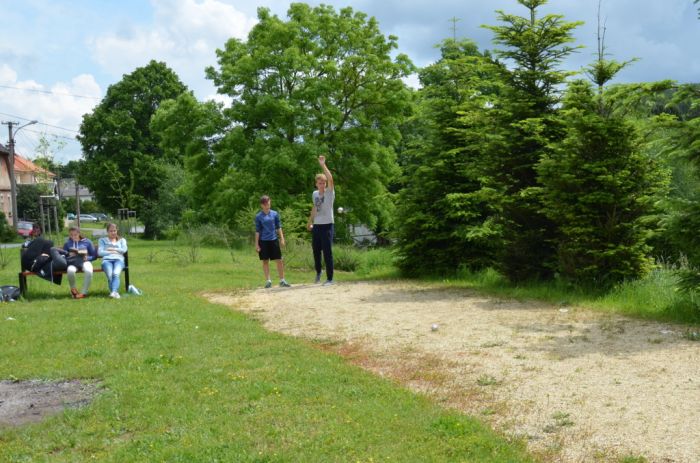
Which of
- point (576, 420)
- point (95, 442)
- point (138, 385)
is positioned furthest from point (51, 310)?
point (576, 420)

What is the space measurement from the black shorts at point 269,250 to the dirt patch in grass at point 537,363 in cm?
275

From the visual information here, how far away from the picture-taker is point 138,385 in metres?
5.93

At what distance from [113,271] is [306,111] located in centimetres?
2112

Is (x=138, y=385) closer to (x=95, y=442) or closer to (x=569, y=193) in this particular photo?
(x=95, y=442)

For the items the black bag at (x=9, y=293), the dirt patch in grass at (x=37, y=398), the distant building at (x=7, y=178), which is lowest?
the dirt patch in grass at (x=37, y=398)

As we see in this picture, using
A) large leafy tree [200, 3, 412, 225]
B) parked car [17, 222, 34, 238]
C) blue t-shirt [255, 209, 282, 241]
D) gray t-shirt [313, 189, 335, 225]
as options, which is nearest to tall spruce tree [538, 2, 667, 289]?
gray t-shirt [313, 189, 335, 225]

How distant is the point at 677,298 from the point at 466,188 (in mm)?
5510

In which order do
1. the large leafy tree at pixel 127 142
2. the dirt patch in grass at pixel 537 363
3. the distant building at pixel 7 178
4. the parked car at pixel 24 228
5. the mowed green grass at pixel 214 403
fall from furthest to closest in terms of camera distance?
the parked car at pixel 24 228, the large leafy tree at pixel 127 142, the distant building at pixel 7 178, the dirt patch in grass at pixel 537 363, the mowed green grass at pixel 214 403

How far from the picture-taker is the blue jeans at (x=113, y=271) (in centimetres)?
1221

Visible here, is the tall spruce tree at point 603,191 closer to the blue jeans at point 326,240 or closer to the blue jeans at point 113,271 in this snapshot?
the blue jeans at point 326,240

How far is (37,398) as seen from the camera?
580cm

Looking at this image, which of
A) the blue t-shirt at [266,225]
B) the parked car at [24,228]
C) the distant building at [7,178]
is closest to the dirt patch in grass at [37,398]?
the blue t-shirt at [266,225]

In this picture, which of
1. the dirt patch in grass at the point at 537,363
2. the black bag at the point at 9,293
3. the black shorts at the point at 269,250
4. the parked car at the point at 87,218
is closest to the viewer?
the dirt patch in grass at the point at 537,363

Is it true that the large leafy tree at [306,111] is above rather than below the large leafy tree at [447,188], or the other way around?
above
